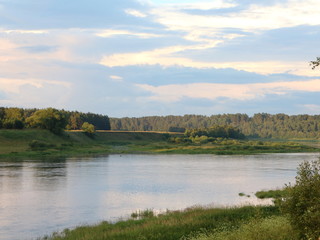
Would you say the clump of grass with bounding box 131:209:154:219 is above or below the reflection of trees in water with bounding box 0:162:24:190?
above

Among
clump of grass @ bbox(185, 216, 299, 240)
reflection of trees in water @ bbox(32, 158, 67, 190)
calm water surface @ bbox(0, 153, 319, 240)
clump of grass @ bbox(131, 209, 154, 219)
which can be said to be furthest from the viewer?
reflection of trees in water @ bbox(32, 158, 67, 190)

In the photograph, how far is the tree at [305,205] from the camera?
1839 centimetres

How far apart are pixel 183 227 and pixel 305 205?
299 inches

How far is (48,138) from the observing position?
143000 mm

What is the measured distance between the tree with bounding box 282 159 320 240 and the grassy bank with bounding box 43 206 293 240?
80.9 inches

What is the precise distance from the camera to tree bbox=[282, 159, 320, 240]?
18.4 meters

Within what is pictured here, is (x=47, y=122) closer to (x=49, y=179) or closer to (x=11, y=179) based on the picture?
(x=11, y=179)

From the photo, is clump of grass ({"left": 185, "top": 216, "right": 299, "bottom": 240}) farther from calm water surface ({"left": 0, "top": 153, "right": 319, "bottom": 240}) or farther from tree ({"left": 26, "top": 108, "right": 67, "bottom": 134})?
tree ({"left": 26, "top": 108, "right": 67, "bottom": 134})

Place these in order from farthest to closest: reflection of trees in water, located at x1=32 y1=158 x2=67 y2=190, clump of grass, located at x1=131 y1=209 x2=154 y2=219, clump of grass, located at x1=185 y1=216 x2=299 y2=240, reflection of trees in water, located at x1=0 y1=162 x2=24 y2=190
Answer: reflection of trees in water, located at x1=32 y1=158 x2=67 y2=190 < reflection of trees in water, located at x1=0 y1=162 x2=24 y2=190 < clump of grass, located at x1=131 y1=209 x2=154 y2=219 < clump of grass, located at x1=185 y1=216 x2=299 y2=240

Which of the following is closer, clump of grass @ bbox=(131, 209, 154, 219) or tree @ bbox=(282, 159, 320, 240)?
tree @ bbox=(282, 159, 320, 240)

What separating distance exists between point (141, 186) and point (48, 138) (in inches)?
3770

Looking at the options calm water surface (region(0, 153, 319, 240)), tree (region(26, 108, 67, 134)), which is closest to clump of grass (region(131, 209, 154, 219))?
calm water surface (region(0, 153, 319, 240))

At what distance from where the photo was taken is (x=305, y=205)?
770 inches

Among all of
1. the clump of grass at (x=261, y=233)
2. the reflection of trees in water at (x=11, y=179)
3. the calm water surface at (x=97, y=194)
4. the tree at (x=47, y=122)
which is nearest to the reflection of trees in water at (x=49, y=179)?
the calm water surface at (x=97, y=194)
